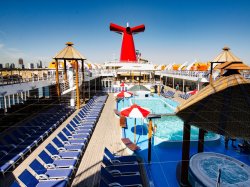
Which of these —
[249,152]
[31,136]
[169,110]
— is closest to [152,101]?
[169,110]

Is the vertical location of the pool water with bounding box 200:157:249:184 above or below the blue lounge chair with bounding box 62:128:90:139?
below

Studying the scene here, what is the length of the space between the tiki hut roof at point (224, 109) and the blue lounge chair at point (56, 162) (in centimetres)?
335

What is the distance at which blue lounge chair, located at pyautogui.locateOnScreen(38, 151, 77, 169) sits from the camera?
4.85 m

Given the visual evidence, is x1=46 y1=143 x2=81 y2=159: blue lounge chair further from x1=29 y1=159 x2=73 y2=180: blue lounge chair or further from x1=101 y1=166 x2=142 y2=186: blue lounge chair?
x1=101 y1=166 x2=142 y2=186: blue lounge chair

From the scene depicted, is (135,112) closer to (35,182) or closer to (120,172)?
(120,172)

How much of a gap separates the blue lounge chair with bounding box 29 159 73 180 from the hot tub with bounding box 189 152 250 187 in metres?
3.43

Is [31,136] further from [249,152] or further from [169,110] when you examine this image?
[169,110]

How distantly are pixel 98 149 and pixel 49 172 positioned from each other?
2.23m

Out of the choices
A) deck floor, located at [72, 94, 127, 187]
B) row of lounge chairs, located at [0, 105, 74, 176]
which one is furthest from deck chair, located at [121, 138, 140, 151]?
row of lounge chairs, located at [0, 105, 74, 176]

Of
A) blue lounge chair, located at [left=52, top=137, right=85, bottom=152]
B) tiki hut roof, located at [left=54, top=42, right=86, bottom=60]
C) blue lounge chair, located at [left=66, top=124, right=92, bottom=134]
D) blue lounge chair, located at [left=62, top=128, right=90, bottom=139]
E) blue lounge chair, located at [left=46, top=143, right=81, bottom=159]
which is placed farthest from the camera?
tiki hut roof, located at [left=54, top=42, right=86, bottom=60]

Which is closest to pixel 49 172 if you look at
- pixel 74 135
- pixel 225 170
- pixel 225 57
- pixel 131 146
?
pixel 74 135

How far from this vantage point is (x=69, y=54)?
12789mm

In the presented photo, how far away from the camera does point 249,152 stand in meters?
6.61

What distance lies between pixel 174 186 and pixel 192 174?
0.61m
